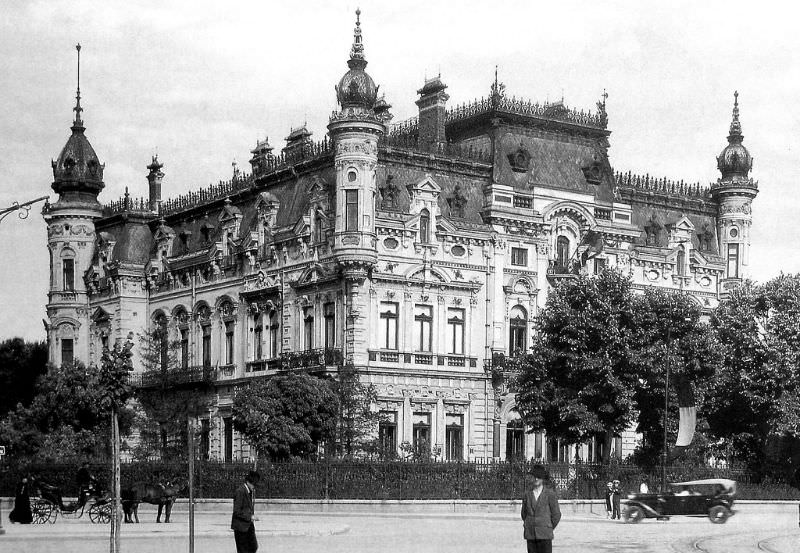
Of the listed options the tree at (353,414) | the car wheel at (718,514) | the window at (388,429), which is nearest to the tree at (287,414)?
the tree at (353,414)

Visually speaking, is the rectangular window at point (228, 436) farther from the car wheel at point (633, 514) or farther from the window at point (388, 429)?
the car wheel at point (633, 514)

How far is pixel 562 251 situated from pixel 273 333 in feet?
47.3

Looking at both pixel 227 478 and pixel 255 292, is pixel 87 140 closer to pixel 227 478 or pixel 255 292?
Result: pixel 255 292

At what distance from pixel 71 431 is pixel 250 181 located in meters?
16.9

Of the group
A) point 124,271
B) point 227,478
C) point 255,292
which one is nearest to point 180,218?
point 124,271

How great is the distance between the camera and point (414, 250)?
232ft

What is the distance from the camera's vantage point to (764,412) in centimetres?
6531

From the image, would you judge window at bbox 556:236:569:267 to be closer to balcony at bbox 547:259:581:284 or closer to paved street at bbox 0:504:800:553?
balcony at bbox 547:259:581:284

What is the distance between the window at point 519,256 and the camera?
73.9 metres

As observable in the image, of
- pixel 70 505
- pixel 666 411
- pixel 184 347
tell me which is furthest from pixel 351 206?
pixel 70 505

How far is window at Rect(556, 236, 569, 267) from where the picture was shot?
75375 mm

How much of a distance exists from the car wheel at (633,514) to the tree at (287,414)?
15580 mm

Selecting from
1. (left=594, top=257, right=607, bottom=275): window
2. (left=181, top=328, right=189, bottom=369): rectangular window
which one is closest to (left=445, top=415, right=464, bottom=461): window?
→ (left=594, top=257, right=607, bottom=275): window

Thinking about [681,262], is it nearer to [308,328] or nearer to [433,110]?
[433,110]
